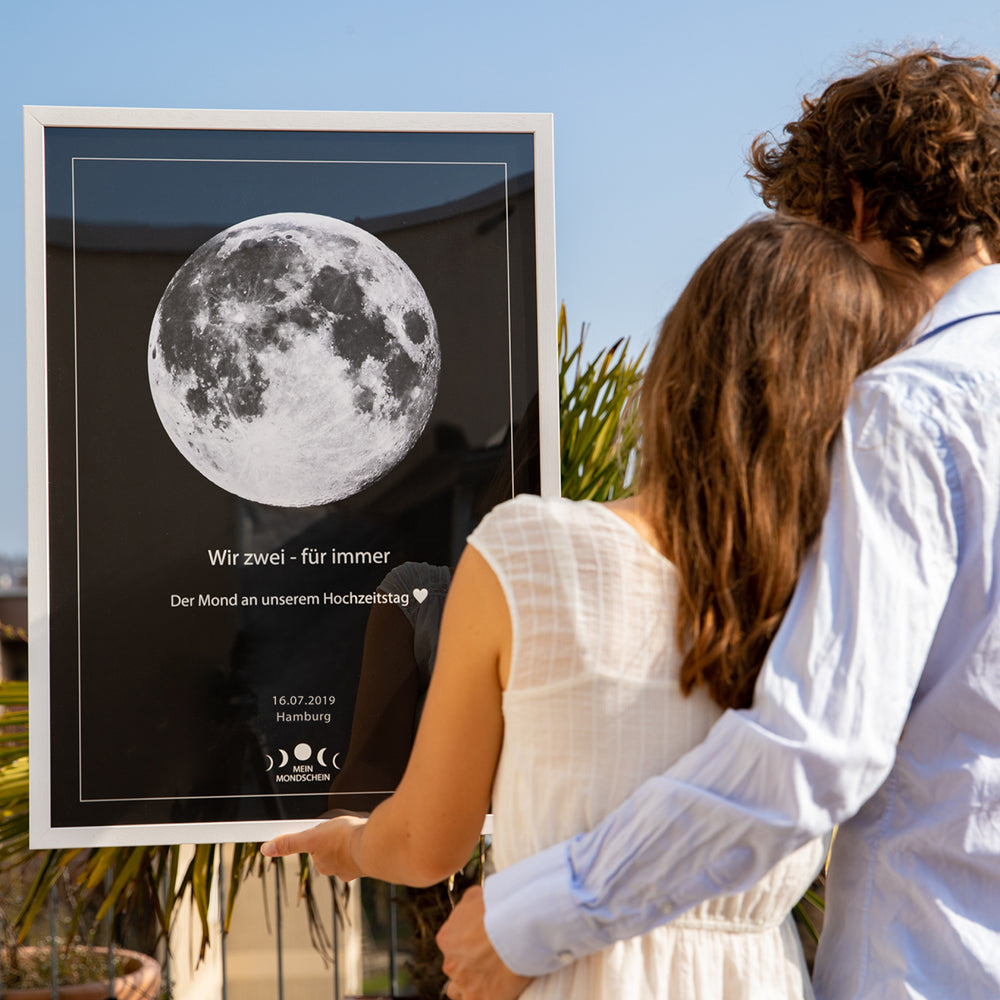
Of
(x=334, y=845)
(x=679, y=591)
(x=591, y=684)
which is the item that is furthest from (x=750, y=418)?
(x=334, y=845)

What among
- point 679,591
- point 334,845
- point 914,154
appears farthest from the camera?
point 334,845

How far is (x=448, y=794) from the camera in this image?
113 centimetres

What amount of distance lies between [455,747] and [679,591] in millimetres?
305

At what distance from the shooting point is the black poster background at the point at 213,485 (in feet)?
6.63

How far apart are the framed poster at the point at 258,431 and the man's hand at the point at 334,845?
414 millimetres

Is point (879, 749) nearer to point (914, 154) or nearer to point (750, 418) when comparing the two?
point (750, 418)

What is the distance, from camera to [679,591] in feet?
3.30

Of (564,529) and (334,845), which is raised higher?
(564,529)

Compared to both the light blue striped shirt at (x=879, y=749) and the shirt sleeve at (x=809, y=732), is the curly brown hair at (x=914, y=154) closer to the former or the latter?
the light blue striped shirt at (x=879, y=749)

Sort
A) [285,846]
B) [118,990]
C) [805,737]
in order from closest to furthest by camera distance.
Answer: [805,737]
[285,846]
[118,990]

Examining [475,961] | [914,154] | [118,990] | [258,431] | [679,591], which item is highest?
[914,154]

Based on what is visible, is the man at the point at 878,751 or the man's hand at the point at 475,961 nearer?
the man at the point at 878,751

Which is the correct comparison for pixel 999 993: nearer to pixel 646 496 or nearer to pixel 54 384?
pixel 646 496

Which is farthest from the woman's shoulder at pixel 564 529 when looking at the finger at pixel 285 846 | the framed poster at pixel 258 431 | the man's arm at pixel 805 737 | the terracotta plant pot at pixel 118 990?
the terracotta plant pot at pixel 118 990
